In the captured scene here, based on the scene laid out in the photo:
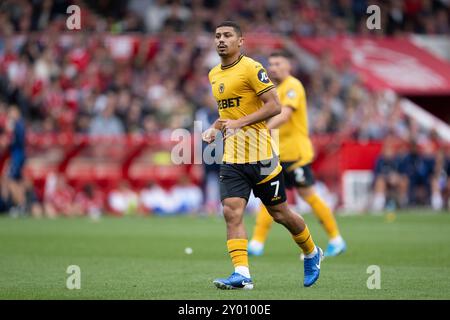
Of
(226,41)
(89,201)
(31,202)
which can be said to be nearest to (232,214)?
(226,41)

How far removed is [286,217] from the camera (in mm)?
10305

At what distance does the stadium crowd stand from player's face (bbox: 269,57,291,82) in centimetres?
1119

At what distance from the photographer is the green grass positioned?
969cm

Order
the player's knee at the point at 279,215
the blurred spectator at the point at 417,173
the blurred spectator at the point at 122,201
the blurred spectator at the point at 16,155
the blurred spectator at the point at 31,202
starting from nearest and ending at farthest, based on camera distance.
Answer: the player's knee at the point at 279,215 < the blurred spectator at the point at 16,155 < the blurred spectator at the point at 31,202 < the blurred spectator at the point at 122,201 < the blurred spectator at the point at 417,173

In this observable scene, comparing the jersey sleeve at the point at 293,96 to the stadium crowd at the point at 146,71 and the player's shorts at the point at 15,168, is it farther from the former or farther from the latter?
the stadium crowd at the point at 146,71

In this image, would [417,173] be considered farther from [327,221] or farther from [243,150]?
[243,150]

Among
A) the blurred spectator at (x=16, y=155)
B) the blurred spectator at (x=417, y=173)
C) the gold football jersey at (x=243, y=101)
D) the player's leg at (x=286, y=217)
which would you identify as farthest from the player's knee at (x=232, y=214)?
the blurred spectator at (x=417, y=173)

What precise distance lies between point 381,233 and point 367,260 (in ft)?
17.1

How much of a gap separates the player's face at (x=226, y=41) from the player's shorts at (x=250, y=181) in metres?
1.14

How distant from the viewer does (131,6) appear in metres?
30.3

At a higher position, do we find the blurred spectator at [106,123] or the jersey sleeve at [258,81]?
the blurred spectator at [106,123]

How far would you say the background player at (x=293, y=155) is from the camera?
14.1 metres
